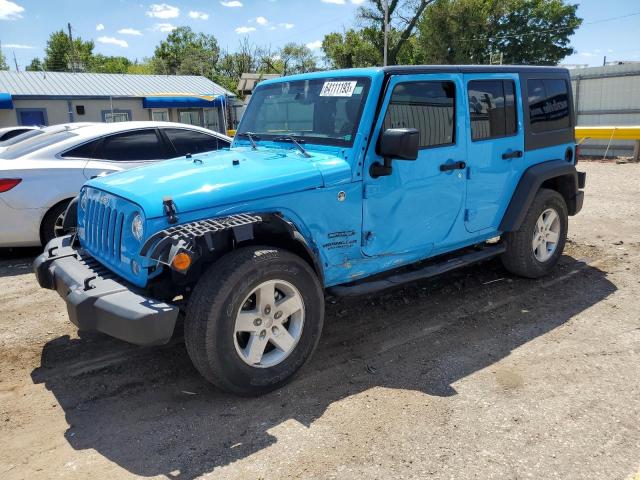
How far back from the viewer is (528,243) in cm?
518

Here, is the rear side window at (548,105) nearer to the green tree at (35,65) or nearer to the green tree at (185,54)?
the green tree at (185,54)

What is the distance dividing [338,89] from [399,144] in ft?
2.71

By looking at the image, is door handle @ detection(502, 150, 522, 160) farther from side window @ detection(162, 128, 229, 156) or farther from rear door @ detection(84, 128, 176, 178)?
rear door @ detection(84, 128, 176, 178)

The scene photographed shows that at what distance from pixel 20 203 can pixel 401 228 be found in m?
4.56

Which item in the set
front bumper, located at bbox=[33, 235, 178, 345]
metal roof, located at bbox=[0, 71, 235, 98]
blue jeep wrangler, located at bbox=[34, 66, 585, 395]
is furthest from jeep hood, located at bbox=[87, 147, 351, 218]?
metal roof, located at bbox=[0, 71, 235, 98]

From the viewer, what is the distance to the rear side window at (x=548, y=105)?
513cm

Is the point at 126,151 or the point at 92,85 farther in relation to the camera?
the point at 92,85

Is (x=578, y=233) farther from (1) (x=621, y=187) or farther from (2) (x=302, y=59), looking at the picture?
(2) (x=302, y=59)

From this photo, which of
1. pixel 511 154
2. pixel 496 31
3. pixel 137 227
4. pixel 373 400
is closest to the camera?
pixel 137 227

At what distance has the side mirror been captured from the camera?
352 cm

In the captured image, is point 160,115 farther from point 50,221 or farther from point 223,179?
point 223,179

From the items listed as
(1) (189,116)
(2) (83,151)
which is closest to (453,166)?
(2) (83,151)

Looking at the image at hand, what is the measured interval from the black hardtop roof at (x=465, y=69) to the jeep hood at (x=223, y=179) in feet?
2.84

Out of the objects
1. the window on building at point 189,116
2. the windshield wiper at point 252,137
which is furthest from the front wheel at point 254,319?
the window on building at point 189,116
